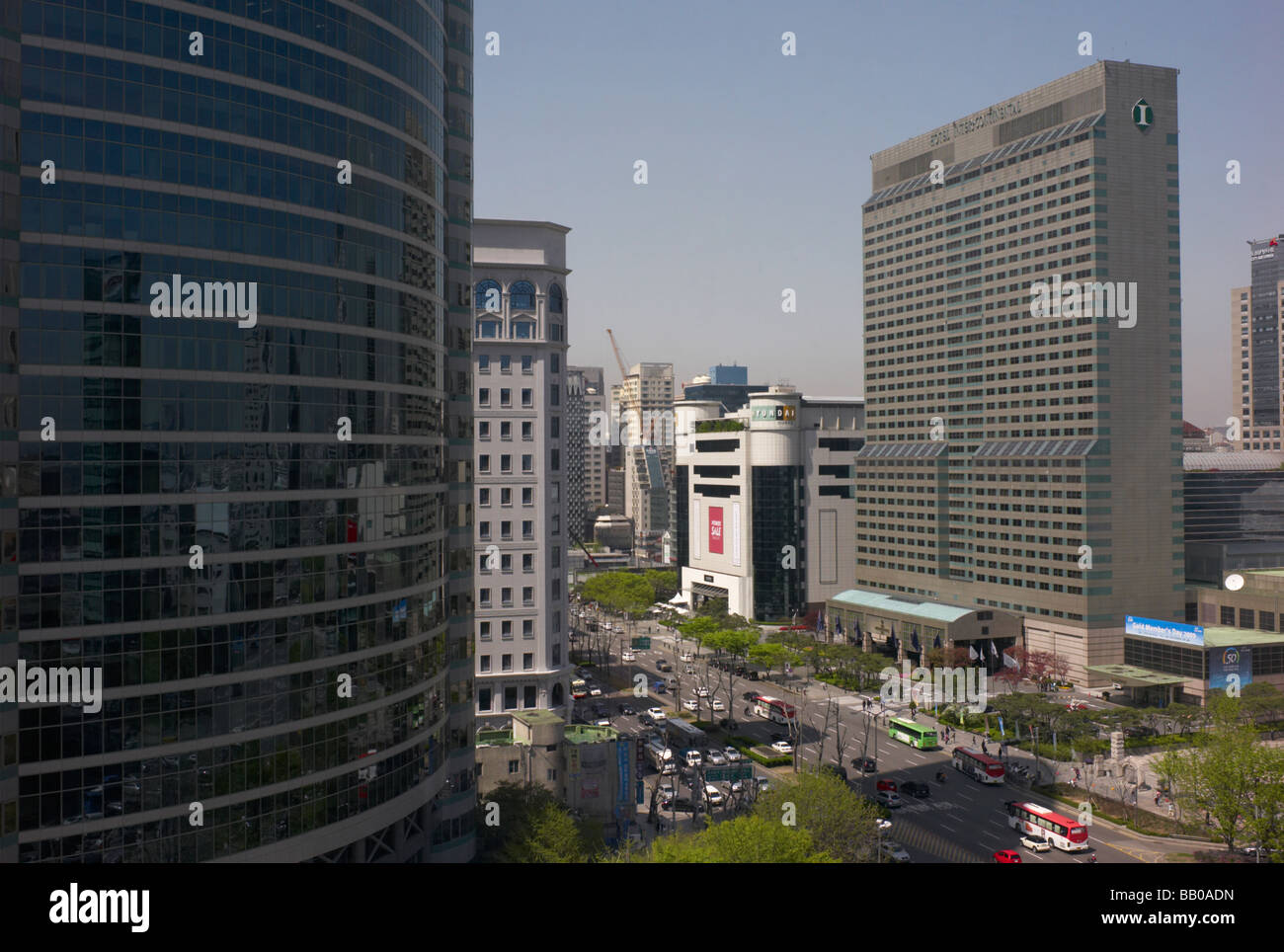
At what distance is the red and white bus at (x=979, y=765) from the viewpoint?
62594 millimetres

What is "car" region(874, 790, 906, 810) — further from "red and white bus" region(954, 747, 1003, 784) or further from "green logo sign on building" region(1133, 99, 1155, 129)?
"green logo sign on building" region(1133, 99, 1155, 129)

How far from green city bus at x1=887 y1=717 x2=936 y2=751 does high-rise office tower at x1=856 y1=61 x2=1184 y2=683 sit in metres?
23.4

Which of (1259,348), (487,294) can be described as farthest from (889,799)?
(1259,348)

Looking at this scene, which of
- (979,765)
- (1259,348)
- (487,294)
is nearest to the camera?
(979,765)

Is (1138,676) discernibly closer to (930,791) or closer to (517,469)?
(930,791)

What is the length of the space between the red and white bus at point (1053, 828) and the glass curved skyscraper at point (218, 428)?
32.4m

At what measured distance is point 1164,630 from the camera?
3260 inches

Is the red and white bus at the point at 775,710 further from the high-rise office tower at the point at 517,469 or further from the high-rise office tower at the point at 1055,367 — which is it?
the high-rise office tower at the point at 1055,367

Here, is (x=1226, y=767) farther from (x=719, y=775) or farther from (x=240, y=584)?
(x=240, y=584)

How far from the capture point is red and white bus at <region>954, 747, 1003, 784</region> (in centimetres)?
6259

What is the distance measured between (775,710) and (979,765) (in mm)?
20107

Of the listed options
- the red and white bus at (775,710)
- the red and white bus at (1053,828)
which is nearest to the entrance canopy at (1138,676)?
the red and white bus at (775,710)

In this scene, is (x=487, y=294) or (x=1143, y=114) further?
(x=1143, y=114)
